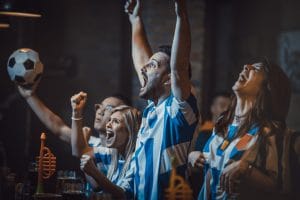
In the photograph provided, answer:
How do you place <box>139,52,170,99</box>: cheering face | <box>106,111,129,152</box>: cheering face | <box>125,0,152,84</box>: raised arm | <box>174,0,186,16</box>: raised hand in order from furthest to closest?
<box>125,0,152,84</box>: raised arm
<box>106,111,129,152</box>: cheering face
<box>139,52,170,99</box>: cheering face
<box>174,0,186,16</box>: raised hand

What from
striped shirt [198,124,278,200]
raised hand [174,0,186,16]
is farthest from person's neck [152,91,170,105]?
raised hand [174,0,186,16]

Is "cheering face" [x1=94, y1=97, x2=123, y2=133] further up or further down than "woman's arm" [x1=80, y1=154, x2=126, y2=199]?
further up

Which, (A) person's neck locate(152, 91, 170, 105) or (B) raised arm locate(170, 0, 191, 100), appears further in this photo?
(A) person's neck locate(152, 91, 170, 105)

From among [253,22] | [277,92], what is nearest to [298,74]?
[277,92]

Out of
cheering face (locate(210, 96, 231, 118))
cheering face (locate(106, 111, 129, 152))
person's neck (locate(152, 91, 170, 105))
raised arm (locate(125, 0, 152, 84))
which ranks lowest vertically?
cheering face (locate(106, 111, 129, 152))

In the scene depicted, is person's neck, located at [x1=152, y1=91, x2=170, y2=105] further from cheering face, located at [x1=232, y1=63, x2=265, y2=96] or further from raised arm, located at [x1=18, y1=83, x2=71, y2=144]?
raised arm, located at [x1=18, y1=83, x2=71, y2=144]

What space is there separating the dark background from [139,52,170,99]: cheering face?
1087 mm

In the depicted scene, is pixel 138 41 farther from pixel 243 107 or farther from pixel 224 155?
pixel 224 155

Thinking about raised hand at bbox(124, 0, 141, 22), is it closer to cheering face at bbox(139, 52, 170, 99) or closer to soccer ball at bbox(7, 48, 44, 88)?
cheering face at bbox(139, 52, 170, 99)

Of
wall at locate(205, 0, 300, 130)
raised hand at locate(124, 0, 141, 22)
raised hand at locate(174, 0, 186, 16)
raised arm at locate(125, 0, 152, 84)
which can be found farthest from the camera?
wall at locate(205, 0, 300, 130)

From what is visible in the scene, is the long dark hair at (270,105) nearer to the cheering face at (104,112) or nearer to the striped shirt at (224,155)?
the striped shirt at (224,155)

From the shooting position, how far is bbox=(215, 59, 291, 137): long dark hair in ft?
15.3

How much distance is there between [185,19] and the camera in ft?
14.4

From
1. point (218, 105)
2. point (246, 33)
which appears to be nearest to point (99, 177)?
point (218, 105)
